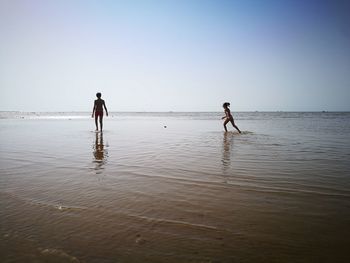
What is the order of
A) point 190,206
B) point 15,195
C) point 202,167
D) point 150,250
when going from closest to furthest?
point 150,250
point 190,206
point 15,195
point 202,167

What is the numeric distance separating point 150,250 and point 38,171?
446 cm

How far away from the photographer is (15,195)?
4195mm

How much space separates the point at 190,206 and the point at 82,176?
2.81 m

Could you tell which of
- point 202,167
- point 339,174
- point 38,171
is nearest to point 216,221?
point 202,167

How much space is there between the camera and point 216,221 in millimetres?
3264

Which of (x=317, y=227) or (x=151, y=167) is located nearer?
(x=317, y=227)

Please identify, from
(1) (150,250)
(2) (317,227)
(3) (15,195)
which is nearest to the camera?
(1) (150,250)

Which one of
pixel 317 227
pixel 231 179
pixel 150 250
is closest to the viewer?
pixel 150 250

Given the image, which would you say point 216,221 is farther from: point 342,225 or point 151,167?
point 151,167

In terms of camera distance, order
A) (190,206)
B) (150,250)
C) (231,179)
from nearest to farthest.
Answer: (150,250) < (190,206) < (231,179)

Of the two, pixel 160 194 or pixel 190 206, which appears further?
pixel 160 194

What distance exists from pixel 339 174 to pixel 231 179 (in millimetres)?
2513

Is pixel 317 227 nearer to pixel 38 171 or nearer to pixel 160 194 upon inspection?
pixel 160 194

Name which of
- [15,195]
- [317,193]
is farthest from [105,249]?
[317,193]
